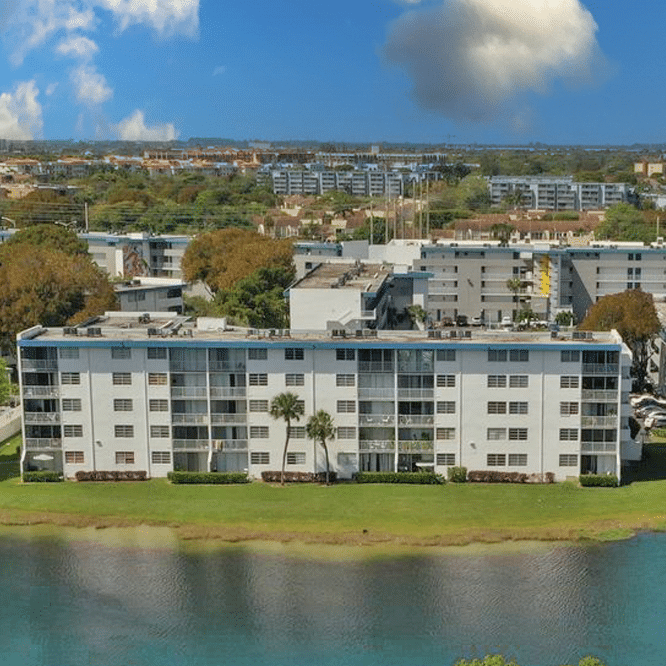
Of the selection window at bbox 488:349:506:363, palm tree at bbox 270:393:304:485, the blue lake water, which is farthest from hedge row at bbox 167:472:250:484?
window at bbox 488:349:506:363

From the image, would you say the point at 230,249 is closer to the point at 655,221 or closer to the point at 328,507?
the point at 328,507

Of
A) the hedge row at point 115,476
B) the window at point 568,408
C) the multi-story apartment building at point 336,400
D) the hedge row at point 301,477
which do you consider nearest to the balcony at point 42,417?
the multi-story apartment building at point 336,400

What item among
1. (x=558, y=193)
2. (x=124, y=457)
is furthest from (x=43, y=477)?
(x=558, y=193)

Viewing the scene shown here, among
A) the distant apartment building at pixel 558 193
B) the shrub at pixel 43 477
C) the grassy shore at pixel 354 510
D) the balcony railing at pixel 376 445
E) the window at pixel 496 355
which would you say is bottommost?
the grassy shore at pixel 354 510

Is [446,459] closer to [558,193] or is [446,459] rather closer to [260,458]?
[260,458]

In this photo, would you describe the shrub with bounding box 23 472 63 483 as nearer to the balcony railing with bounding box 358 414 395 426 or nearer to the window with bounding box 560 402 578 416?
the balcony railing with bounding box 358 414 395 426

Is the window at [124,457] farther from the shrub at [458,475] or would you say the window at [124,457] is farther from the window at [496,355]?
the window at [496,355]
